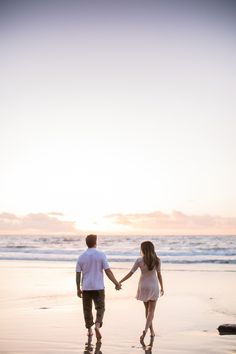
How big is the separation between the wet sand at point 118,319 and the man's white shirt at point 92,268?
938mm

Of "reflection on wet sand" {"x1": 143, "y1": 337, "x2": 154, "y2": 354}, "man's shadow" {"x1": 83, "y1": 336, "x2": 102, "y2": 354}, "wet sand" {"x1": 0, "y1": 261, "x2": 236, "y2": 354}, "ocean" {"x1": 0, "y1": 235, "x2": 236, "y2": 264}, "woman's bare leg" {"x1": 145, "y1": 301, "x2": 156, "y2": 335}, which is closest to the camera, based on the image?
"man's shadow" {"x1": 83, "y1": 336, "x2": 102, "y2": 354}

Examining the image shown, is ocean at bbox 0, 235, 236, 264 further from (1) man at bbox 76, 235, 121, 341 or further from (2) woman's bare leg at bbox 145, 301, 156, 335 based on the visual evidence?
(1) man at bbox 76, 235, 121, 341

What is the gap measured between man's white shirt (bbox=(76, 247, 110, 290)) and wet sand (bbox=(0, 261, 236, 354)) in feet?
3.08

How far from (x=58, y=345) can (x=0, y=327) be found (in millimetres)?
2209

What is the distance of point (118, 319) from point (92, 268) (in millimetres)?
2775

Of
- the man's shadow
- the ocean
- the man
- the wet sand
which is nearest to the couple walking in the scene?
the man

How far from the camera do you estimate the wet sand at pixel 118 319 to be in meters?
8.09

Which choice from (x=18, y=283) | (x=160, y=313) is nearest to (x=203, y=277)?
(x=18, y=283)

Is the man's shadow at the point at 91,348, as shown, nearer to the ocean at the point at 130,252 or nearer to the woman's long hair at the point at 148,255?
the woman's long hair at the point at 148,255

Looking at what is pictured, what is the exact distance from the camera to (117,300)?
13.8m

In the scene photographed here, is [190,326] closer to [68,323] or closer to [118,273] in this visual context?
[68,323]

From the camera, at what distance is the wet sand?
8086mm

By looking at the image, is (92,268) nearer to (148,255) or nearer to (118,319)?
(148,255)

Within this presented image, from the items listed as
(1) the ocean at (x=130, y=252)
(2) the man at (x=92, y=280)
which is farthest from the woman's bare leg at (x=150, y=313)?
(1) the ocean at (x=130, y=252)
